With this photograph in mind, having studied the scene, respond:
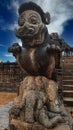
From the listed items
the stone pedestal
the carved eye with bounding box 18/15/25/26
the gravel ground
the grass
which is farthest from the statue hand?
the grass

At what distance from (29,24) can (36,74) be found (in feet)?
2.58

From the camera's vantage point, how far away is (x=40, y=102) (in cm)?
321

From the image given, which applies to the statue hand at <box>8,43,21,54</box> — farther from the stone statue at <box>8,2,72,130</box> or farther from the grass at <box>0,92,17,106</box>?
the grass at <box>0,92,17,106</box>

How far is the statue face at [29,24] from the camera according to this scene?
10.3 ft

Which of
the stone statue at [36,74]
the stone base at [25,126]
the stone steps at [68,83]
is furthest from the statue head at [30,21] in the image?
the stone steps at [68,83]

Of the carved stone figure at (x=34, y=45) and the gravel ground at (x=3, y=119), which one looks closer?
the carved stone figure at (x=34, y=45)

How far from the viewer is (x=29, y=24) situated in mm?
3172

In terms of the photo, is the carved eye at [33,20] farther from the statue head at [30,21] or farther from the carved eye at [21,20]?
the carved eye at [21,20]

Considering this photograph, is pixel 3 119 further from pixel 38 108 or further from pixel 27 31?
pixel 27 31

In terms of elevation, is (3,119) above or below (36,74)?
below

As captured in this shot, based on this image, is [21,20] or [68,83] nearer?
[21,20]

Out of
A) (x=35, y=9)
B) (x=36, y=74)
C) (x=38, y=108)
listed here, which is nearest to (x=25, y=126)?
(x=38, y=108)

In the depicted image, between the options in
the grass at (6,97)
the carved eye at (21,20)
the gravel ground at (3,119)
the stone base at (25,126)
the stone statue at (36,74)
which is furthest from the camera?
the grass at (6,97)

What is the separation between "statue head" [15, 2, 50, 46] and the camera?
10.3 ft
